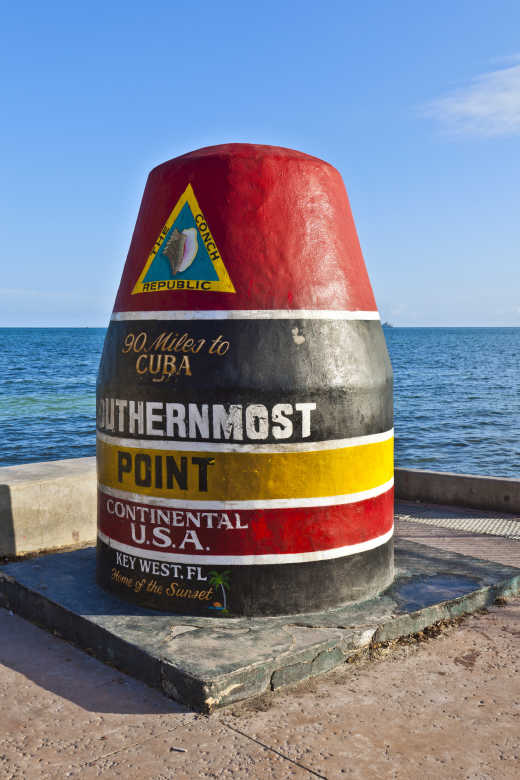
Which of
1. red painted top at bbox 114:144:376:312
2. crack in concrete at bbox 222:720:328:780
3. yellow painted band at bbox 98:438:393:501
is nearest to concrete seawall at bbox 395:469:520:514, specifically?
yellow painted band at bbox 98:438:393:501

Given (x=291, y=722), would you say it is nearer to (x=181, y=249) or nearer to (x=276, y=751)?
(x=276, y=751)

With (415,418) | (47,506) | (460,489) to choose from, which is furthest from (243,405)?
(415,418)

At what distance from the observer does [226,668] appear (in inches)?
176

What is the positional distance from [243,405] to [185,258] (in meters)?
1.25

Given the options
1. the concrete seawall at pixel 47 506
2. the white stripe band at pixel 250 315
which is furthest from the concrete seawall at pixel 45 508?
the white stripe band at pixel 250 315

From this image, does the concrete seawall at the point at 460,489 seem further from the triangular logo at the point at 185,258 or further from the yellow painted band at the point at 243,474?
the triangular logo at the point at 185,258

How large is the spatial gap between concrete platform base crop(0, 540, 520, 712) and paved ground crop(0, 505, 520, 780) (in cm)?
11

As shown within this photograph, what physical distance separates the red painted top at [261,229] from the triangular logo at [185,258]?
47mm

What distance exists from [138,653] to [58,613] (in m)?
1.10

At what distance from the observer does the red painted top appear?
5.46 metres

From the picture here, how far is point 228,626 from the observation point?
5.20m

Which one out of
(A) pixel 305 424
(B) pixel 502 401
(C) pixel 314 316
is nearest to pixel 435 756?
(A) pixel 305 424

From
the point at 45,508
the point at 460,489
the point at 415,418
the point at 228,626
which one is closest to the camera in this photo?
the point at 228,626

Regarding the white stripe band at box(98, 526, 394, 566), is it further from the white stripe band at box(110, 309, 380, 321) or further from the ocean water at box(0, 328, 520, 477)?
the ocean water at box(0, 328, 520, 477)
